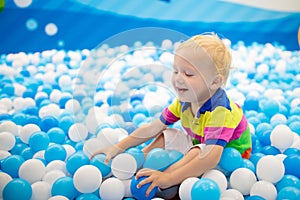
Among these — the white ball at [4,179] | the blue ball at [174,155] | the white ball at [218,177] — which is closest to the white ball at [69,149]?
the white ball at [4,179]

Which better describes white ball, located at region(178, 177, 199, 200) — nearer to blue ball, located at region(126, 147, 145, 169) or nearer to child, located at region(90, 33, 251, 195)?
child, located at region(90, 33, 251, 195)

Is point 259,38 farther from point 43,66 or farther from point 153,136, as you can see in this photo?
point 153,136

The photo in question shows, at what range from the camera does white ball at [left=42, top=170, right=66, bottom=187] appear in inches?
42.8

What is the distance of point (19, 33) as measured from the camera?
7.00 ft

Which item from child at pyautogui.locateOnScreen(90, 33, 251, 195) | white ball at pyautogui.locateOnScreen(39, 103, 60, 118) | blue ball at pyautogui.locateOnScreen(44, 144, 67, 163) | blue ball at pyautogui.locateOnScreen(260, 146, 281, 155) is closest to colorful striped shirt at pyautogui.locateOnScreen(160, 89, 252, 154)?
child at pyautogui.locateOnScreen(90, 33, 251, 195)

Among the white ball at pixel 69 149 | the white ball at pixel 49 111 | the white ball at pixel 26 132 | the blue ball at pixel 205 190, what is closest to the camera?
the blue ball at pixel 205 190

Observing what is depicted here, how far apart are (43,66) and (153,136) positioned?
1.31m

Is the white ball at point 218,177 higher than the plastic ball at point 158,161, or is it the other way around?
the plastic ball at point 158,161

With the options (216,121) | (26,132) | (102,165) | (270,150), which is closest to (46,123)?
(26,132)

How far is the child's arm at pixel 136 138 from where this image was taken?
3.84ft

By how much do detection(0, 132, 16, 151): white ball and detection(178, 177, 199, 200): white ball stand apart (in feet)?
1.94

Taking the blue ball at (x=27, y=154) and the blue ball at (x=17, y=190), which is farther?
the blue ball at (x=27, y=154)

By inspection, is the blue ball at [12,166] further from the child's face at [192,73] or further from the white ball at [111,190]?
the child's face at [192,73]

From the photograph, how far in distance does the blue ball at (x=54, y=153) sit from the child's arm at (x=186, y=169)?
11.1 inches
